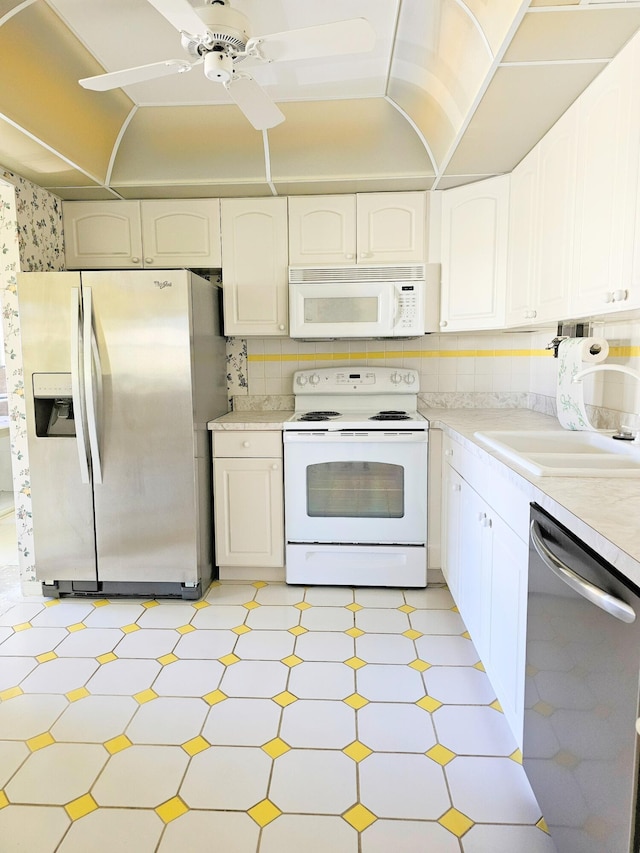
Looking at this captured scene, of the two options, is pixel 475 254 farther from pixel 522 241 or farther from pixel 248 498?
pixel 248 498

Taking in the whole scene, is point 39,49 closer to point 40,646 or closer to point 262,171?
point 262,171

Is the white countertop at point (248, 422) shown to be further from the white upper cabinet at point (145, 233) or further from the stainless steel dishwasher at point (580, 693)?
the stainless steel dishwasher at point (580, 693)

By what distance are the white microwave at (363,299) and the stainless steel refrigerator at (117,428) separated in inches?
23.5

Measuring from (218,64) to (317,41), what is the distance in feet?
1.09

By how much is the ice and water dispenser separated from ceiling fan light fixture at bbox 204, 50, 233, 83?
162 centimetres

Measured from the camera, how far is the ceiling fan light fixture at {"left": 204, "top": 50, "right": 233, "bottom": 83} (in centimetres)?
169

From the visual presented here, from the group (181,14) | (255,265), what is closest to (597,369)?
(181,14)

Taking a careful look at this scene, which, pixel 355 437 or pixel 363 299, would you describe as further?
pixel 363 299

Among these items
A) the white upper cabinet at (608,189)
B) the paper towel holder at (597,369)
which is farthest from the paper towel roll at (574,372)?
the white upper cabinet at (608,189)

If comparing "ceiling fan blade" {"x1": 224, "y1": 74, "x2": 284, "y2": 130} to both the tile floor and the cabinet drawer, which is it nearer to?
the cabinet drawer

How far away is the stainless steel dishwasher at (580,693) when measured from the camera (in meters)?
0.95

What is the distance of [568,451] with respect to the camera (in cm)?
224

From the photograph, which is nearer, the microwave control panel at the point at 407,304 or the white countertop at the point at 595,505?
the white countertop at the point at 595,505

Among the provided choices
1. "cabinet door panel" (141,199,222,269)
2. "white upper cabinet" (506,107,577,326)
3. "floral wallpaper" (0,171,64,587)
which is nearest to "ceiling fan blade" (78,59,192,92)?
"floral wallpaper" (0,171,64,587)
